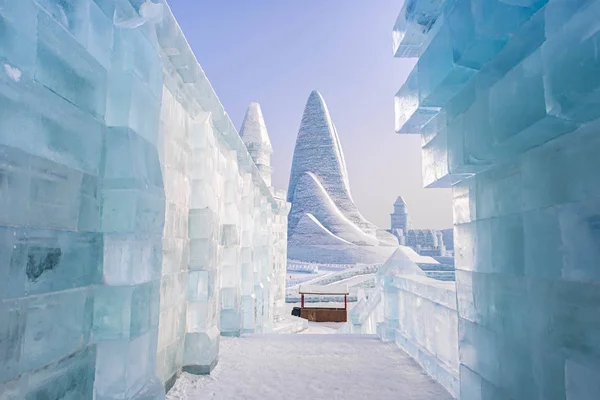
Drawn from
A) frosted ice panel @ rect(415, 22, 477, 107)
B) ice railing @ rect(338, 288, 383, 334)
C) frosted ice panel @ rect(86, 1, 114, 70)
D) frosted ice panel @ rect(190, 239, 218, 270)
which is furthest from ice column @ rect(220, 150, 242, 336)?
ice railing @ rect(338, 288, 383, 334)

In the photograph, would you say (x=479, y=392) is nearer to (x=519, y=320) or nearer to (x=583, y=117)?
(x=519, y=320)

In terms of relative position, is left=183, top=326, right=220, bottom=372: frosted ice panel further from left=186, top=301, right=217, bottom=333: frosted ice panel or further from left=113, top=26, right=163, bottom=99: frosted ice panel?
left=113, top=26, right=163, bottom=99: frosted ice panel

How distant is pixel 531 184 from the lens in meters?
1.74

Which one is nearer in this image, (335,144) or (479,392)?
(479,392)

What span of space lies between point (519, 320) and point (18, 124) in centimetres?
240

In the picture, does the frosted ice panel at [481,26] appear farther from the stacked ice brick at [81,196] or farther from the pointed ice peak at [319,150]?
the pointed ice peak at [319,150]

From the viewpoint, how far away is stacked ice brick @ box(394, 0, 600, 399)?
1319 millimetres

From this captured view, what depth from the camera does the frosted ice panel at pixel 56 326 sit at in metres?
1.49

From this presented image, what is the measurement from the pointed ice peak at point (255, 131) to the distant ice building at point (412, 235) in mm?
39622

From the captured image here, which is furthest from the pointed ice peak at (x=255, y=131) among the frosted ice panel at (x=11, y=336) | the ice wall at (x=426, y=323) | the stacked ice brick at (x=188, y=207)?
the frosted ice panel at (x=11, y=336)

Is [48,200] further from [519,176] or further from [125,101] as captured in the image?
[519,176]

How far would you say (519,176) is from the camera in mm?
1847

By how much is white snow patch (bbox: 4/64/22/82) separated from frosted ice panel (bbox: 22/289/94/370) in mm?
872

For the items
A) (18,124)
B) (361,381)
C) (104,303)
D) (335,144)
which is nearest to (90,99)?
(18,124)
